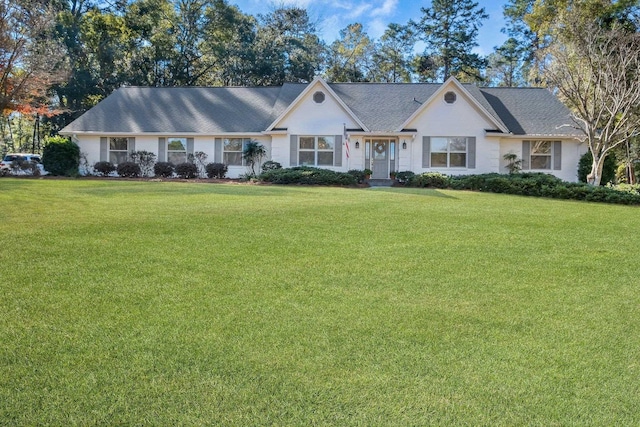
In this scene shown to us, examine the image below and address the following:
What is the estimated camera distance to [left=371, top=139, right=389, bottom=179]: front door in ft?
75.0

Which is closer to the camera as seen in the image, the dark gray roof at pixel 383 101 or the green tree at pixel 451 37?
the dark gray roof at pixel 383 101

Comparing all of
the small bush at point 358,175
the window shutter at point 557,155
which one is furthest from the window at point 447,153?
the window shutter at point 557,155

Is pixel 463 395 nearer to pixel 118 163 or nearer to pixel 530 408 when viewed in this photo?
pixel 530 408

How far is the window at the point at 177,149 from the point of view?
23703 mm

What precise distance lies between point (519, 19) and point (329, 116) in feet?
86.3

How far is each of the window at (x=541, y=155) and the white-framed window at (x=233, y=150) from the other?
44.8 feet

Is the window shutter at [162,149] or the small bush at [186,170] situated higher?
the window shutter at [162,149]

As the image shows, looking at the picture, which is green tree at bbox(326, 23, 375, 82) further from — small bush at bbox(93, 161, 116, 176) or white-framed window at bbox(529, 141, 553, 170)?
small bush at bbox(93, 161, 116, 176)

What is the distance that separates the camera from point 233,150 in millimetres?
23719

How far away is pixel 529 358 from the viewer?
3729 mm

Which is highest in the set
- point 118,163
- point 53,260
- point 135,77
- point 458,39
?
point 458,39

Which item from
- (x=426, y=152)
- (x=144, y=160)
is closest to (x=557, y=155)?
(x=426, y=152)

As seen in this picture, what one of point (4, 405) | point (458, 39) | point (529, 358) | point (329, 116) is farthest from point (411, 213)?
point (458, 39)

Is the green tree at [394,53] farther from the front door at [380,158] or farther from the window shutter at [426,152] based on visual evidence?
the window shutter at [426,152]
